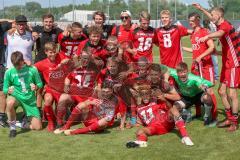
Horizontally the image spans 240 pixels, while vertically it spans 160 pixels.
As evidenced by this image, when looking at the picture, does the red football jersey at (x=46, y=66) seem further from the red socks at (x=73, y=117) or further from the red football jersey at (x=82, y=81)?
the red socks at (x=73, y=117)

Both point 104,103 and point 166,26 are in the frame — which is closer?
point 104,103

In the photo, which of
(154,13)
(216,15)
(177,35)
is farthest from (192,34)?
(154,13)

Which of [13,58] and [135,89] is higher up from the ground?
[13,58]

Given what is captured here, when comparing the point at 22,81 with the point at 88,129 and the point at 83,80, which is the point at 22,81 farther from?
the point at 88,129

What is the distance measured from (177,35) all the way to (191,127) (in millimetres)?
2017

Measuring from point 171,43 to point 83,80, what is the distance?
2076 millimetres

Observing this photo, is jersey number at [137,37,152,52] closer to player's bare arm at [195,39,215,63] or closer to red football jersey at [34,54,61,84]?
player's bare arm at [195,39,215,63]

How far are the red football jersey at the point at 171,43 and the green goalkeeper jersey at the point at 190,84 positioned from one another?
0.85 metres

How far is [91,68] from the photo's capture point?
7.69 metres

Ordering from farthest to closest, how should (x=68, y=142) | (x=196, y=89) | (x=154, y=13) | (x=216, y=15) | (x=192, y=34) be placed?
1. (x=154, y=13)
2. (x=192, y=34)
3. (x=196, y=89)
4. (x=216, y=15)
5. (x=68, y=142)

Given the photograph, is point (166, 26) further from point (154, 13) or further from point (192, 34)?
point (154, 13)

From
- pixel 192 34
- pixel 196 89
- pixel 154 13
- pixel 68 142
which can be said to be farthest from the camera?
pixel 154 13

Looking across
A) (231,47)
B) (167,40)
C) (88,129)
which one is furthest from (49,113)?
(231,47)

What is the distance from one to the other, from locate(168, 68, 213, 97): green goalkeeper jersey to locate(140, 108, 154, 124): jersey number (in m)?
0.94
